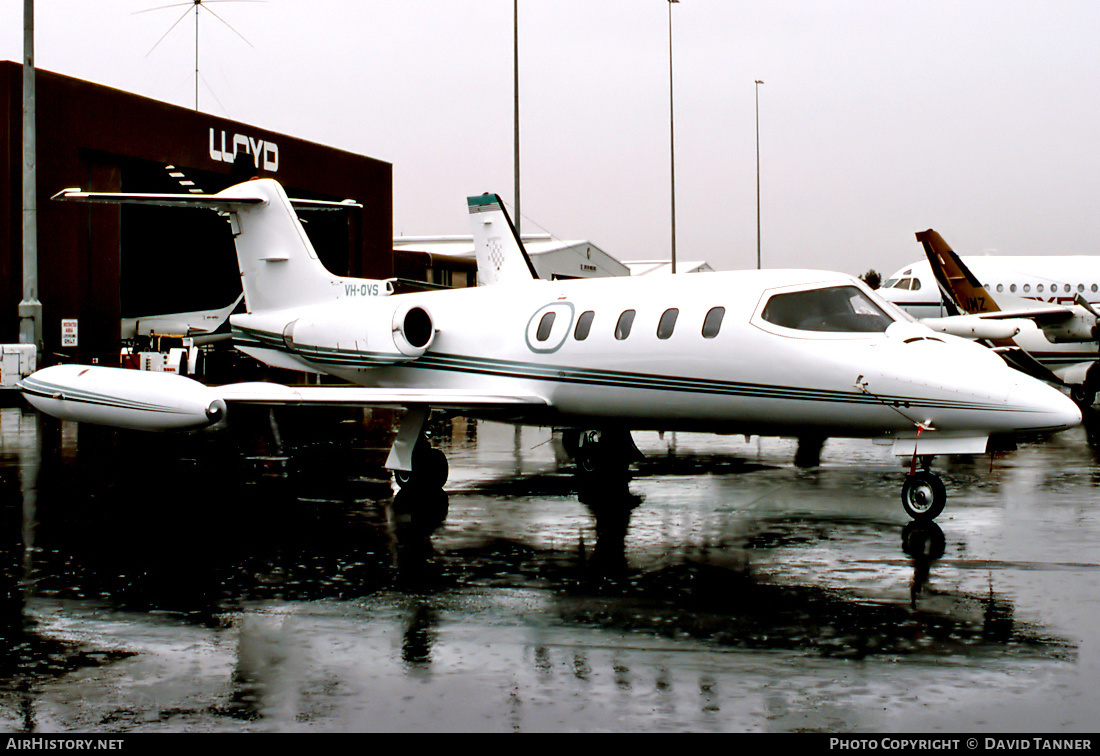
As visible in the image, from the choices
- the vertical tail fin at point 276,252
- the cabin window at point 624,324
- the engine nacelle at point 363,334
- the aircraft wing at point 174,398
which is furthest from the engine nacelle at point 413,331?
the cabin window at point 624,324

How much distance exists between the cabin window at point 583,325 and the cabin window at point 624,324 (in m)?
0.35

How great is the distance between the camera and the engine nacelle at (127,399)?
33.1ft

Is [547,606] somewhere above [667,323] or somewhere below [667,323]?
below

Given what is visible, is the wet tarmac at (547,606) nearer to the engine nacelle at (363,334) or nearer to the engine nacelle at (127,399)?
the engine nacelle at (127,399)

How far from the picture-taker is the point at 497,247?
688 inches

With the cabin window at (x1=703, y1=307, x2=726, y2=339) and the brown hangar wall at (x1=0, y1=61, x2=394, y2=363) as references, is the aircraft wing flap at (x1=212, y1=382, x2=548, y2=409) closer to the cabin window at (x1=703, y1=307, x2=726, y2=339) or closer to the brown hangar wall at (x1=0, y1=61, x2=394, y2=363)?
the cabin window at (x1=703, y1=307, x2=726, y2=339)

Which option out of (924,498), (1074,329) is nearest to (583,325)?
(924,498)

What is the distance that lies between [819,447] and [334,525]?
355 inches

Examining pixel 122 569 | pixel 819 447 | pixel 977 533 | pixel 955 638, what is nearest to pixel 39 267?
pixel 819 447

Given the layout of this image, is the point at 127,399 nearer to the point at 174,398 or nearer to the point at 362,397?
the point at 174,398

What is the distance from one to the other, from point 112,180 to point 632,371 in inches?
948

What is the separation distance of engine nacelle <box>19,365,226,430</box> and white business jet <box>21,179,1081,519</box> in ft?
0.06

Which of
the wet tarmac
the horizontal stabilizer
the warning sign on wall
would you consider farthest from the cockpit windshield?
→ the warning sign on wall

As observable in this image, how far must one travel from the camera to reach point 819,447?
16.5m
